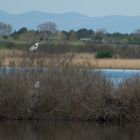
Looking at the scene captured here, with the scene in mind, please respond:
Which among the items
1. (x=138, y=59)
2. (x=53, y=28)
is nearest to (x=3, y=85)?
(x=138, y=59)

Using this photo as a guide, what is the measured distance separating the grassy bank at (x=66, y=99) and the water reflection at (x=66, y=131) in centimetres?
63

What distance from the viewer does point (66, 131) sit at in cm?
2141

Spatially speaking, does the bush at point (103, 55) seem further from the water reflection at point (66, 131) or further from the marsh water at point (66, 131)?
the water reflection at point (66, 131)

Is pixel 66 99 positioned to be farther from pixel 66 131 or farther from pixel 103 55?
pixel 103 55

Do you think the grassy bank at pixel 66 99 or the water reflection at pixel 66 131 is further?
the grassy bank at pixel 66 99

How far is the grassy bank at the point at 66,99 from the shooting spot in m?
23.8

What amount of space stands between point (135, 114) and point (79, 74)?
248 centimetres

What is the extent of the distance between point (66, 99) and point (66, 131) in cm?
260

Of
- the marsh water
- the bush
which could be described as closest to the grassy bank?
the marsh water

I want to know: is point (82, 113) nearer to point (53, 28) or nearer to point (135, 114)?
point (135, 114)

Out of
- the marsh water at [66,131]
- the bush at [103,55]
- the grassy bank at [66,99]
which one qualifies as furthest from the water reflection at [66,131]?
the bush at [103,55]

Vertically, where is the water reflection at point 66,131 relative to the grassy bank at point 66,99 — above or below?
below

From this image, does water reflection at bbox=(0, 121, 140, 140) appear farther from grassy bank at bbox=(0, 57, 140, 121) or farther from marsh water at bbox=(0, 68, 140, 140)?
grassy bank at bbox=(0, 57, 140, 121)

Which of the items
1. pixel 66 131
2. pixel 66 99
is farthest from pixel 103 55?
pixel 66 131
